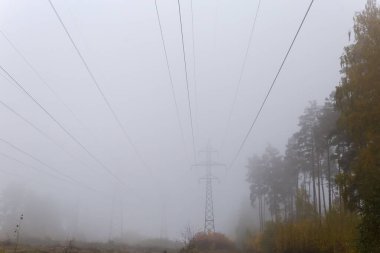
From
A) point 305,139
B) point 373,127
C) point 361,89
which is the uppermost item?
point 305,139

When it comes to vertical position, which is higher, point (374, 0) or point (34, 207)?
point (374, 0)

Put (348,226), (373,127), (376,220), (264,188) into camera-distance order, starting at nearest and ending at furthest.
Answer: (376,220) < (373,127) < (348,226) < (264,188)

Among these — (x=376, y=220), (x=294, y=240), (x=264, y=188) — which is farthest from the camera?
(x=264, y=188)

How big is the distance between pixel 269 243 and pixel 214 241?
14.6 metres

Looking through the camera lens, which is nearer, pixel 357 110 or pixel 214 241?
pixel 357 110

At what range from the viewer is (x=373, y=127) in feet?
70.4

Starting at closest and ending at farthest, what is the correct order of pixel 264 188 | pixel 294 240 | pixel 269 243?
pixel 294 240
pixel 269 243
pixel 264 188

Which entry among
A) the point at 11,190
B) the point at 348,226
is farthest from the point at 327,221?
the point at 11,190

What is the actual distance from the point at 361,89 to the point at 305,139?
1406 inches

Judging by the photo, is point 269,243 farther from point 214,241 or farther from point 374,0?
point 374,0

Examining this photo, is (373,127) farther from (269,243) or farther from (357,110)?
(269,243)

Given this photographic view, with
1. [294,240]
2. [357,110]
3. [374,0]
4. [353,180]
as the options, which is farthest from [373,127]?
[294,240]

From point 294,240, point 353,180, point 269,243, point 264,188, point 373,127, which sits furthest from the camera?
point 264,188

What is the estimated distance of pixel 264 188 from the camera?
264 ft
